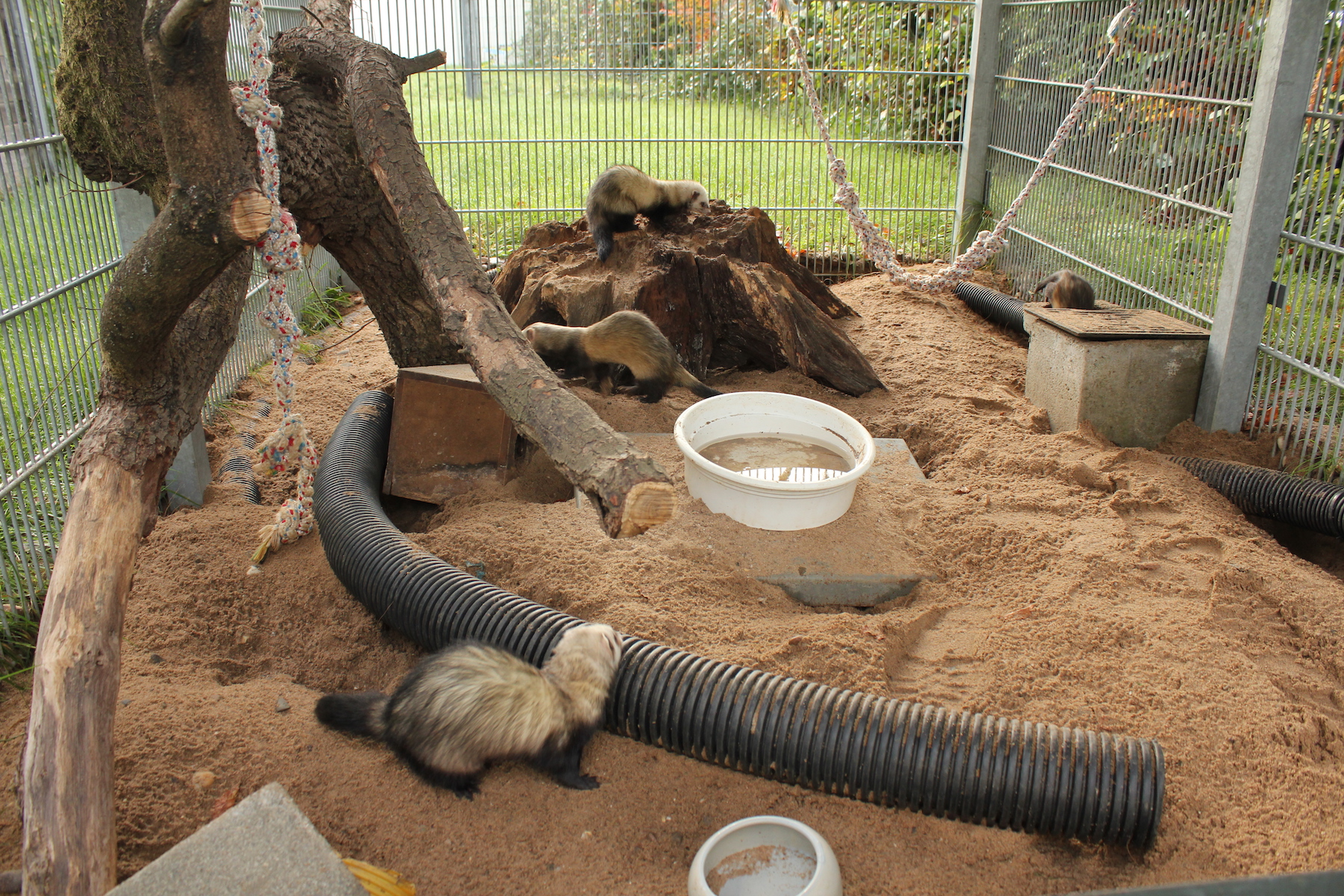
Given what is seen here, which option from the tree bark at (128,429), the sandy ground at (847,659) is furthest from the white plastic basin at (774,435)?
the tree bark at (128,429)

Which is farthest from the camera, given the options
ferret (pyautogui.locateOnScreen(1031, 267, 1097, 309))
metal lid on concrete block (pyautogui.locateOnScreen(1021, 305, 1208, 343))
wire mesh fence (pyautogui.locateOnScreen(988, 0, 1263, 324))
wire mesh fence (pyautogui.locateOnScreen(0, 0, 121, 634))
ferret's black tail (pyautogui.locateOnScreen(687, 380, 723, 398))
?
ferret (pyautogui.locateOnScreen(1031, 267, 1097, 309))

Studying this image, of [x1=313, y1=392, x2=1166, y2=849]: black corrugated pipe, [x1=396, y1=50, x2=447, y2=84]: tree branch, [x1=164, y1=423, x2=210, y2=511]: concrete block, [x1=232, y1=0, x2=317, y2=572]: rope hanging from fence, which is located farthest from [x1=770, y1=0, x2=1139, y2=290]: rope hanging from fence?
[x1=164, y1=423, x2=210, y2=511]: concrete block

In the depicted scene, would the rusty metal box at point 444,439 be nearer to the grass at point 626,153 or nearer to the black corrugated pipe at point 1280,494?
the black corrugated pipe at point 1280,494

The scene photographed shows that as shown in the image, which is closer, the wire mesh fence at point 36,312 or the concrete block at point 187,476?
the wire mesh fence at point 36,312

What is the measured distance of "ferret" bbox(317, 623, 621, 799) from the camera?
6.65 feet

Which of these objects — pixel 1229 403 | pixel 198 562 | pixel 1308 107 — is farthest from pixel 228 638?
pixel 1308 107

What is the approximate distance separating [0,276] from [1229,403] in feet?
16.3

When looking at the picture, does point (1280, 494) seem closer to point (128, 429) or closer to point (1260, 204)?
point (1260, 204)

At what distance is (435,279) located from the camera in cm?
251

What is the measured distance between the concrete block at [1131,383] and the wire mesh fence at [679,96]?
12.1 ft

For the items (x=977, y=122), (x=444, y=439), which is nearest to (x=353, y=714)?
(x=444, y=439)

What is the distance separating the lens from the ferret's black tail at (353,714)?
86.5 inches

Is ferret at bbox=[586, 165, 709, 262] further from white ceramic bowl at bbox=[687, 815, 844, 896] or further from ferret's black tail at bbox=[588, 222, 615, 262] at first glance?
white ceramic bowl at bbox=[687, 815, 844, 896]

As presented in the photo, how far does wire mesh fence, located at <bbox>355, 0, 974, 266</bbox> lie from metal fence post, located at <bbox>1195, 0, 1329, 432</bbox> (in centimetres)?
350
